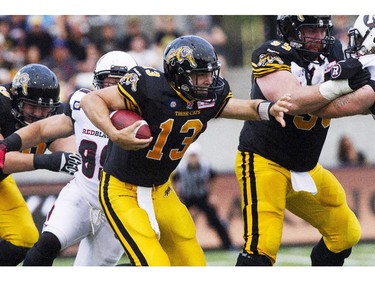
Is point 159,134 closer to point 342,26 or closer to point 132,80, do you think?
point 132,80

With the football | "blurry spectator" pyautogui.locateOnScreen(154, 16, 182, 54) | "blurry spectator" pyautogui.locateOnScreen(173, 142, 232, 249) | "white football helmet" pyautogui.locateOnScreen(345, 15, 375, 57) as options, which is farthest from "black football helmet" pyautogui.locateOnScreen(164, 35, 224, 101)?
"blurry spectator" pyautogui.locateOnScreen(154, 16, 182, 54)

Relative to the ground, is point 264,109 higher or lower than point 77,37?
higher

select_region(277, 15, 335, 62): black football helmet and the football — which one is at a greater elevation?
select_region(277, 15, 335, 62): black football helmet

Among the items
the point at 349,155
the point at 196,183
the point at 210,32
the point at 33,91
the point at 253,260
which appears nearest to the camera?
the point at 253,260

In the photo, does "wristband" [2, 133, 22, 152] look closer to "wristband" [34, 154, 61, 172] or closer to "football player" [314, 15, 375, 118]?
"wristband" [34, 154, 61, 172]

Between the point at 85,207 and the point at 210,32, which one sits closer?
the point at 85,207

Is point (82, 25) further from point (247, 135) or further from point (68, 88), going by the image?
point (247, 135)

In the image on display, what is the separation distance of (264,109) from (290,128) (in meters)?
0.50

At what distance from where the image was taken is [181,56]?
15.4ft

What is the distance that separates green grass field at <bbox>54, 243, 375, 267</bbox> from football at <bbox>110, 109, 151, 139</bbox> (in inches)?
131

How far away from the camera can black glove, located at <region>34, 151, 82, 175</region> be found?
5.41 metres

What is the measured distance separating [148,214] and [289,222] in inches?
182

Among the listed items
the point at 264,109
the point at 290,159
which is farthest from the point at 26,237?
the point at 264,109

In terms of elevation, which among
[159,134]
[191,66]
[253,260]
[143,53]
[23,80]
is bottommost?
[253,260]
